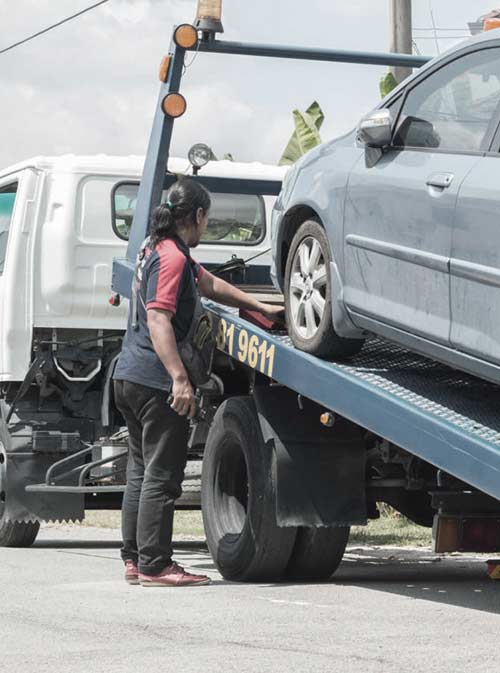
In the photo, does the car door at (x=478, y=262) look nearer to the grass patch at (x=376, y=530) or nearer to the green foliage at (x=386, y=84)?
the grass patch at (x=376, y=530)

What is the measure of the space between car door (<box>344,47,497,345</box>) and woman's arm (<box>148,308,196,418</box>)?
3.43 ft

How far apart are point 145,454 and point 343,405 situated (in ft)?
4.39

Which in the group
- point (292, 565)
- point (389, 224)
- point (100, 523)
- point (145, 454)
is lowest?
point (100, 523)

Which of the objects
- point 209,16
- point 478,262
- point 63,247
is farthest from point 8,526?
point 478,262

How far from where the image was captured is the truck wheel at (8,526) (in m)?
11.6

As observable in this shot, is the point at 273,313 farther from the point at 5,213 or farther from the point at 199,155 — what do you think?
the point at 5,213

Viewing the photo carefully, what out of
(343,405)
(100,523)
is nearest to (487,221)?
(343,405)

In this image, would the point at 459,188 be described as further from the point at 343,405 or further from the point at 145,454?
the point at 145,454

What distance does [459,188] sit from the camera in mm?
6695

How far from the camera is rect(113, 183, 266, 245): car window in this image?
463 inches

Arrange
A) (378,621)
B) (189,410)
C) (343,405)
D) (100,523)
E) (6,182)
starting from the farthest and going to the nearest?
1. (100,523)
2. (6,182)
3. (189,410)
4. (343,405)
5. (378,621)

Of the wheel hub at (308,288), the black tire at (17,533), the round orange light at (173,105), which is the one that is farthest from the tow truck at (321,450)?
the black tire at (17,533)

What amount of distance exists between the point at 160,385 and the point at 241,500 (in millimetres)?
997

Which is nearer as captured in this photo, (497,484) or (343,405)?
Result: (497,484)
